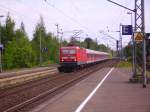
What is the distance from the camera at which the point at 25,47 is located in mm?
84625

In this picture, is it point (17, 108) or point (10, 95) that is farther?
point (10, 95)

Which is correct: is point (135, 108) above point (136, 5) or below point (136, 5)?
below

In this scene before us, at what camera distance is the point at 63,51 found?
52.3 meters

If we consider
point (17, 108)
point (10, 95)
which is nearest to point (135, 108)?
point (17, 108)

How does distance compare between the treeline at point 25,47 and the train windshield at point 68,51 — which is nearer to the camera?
the train windshield at point 68,51

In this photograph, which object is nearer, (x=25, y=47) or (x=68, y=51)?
(x=68, y=51)

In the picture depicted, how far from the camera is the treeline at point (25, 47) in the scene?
84.4 metres

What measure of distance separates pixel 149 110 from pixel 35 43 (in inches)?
3790

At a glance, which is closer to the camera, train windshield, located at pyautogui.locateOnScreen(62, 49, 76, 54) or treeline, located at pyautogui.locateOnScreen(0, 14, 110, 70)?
train windshield, located at pyautogui.locateOnScreen(62, 49, 76, 54)

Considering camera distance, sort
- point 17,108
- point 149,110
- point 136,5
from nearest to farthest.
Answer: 1. point 149,110
2. point 17,108
3. point 136,5

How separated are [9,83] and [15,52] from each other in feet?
169

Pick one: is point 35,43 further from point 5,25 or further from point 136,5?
point 136,5

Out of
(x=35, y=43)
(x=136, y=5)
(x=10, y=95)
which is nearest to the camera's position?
(x=10, y=95)

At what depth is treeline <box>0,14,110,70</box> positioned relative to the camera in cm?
8444
